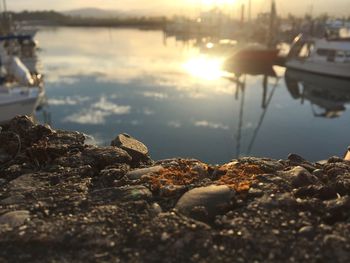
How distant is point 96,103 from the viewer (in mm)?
25656

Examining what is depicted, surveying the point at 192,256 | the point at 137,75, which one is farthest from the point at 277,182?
the point at 137,75

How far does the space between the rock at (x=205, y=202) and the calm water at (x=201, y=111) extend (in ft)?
38.3

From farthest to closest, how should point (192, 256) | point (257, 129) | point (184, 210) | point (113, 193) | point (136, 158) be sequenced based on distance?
point (257, 129) → point (136, 158) → point (113, 193) → point (184, 210) → point (192, 256)

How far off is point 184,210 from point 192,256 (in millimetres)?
673

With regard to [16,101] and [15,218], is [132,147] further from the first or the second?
[16,101]

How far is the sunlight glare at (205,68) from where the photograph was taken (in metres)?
40.2

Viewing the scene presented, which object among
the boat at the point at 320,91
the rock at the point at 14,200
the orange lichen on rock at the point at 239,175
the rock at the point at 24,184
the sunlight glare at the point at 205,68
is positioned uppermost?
the orange lichen on rock at the point at 239,175

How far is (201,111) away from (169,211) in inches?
806

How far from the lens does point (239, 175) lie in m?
4.80

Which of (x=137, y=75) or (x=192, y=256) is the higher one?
(x=192, y=256)

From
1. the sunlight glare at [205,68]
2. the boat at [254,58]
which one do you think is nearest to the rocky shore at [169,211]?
the sunlight glare at [205,68]

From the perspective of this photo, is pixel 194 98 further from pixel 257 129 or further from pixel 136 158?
pixel 136 158

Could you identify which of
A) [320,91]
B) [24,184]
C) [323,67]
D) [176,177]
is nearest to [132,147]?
[176,177]

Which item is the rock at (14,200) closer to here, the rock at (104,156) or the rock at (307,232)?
the rock at (104,156)
